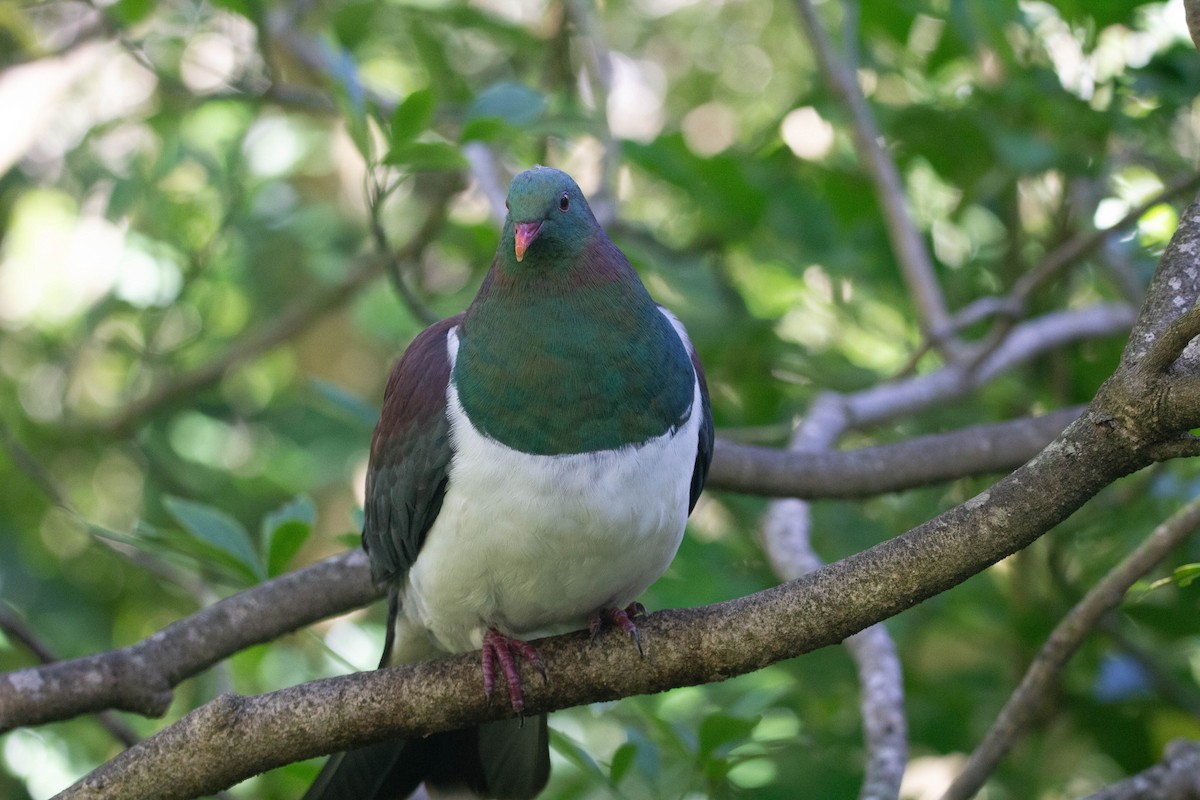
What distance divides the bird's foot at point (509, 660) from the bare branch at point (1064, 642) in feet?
2.82

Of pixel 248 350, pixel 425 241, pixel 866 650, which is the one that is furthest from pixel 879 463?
pixel 248 350

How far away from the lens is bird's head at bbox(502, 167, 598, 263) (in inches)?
85.0

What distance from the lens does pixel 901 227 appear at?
3393 mm

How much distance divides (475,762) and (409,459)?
0.71 meters

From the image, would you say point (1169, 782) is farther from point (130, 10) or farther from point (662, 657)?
point (130, 10)

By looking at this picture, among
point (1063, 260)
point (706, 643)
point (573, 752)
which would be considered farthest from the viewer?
point (1063, 260)

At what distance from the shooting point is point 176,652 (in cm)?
240

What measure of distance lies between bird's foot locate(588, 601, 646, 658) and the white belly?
2 centimetres

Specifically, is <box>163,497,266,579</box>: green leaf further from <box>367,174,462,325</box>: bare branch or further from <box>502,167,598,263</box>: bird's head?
<box>502,167,598,263</box>: bird's head

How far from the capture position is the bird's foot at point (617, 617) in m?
2.09

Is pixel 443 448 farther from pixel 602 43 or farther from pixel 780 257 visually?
pixel 602 43

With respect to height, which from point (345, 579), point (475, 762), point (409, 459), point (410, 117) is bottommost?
point (475, 762)

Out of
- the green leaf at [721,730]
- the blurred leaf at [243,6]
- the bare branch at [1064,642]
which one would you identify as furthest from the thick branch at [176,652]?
the blurred leaf at [243,6]

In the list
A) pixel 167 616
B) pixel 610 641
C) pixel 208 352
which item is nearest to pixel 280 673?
pixel 167 616
